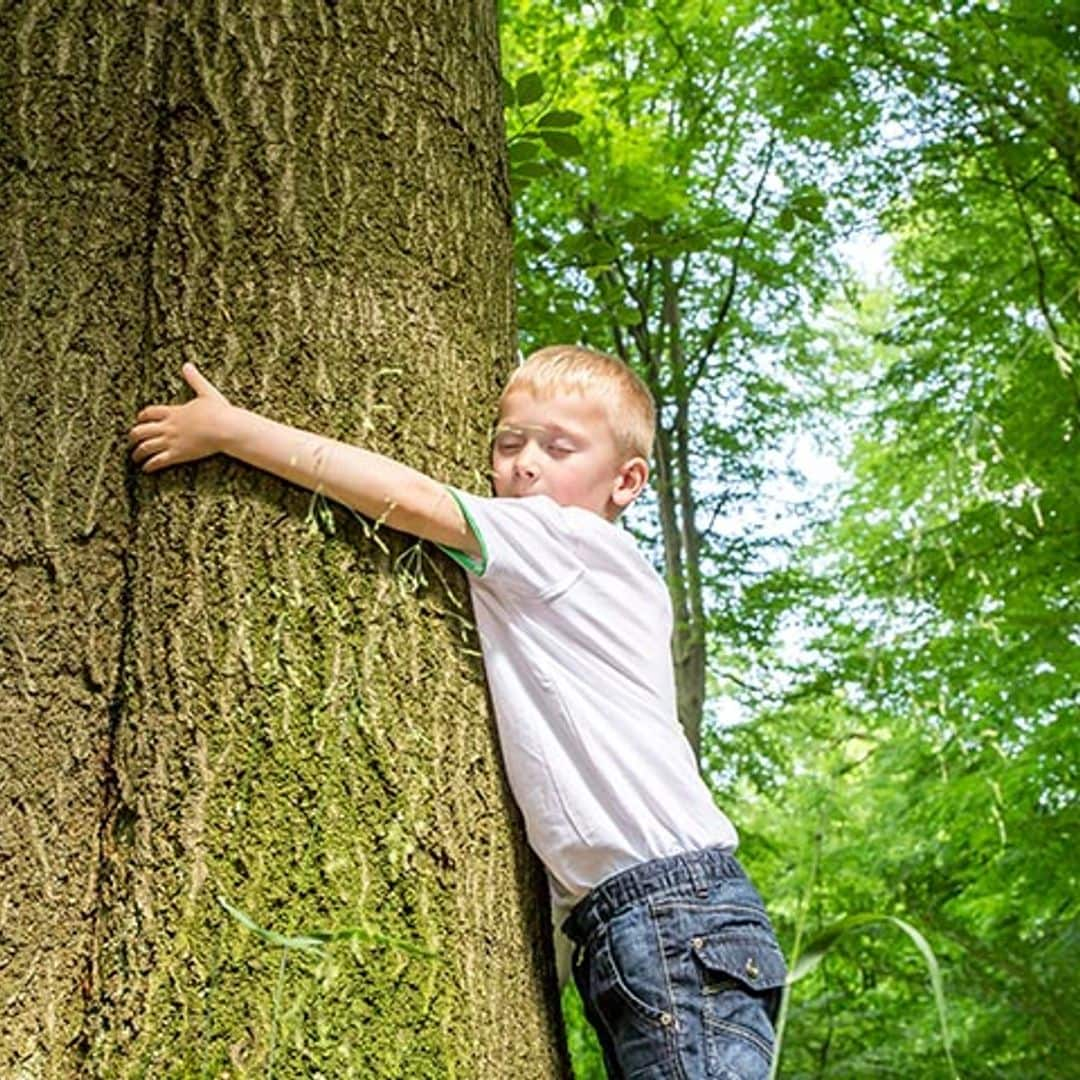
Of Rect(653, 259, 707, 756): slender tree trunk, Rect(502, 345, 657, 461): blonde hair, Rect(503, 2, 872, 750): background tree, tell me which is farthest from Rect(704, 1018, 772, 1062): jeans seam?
Rect(653, 259, 707, 756): slender tree trunk

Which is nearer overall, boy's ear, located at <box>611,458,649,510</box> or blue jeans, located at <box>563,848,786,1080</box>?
blue jeans, located at <box>563,848,786,1080</box>

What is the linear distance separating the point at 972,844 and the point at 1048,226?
3598mm

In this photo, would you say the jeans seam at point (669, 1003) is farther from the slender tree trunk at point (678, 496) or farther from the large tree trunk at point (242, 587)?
the slender tree trunk at point (678, 496)

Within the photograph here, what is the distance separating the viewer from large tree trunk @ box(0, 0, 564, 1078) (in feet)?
5.84

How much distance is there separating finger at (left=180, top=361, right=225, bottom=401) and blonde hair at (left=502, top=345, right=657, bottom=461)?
20.5 inches

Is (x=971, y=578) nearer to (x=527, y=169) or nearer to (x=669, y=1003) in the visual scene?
(x=527, y=169)

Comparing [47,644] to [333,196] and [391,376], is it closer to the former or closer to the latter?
[391,376]

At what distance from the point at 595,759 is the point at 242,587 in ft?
1.92

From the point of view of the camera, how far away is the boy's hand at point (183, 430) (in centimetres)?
193

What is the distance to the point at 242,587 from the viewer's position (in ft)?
6.30

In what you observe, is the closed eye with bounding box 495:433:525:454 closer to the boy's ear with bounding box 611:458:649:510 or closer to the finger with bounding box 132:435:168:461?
the boy's ear with bounding box 611:458:649:510

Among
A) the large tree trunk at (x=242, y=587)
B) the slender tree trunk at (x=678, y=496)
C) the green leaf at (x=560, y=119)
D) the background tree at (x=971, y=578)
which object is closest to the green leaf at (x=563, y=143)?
the green leaf at (x=560, y=119)

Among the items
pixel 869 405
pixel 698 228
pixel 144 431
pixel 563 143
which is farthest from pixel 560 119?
pixel 869 405

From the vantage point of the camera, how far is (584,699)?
82.7 inches
